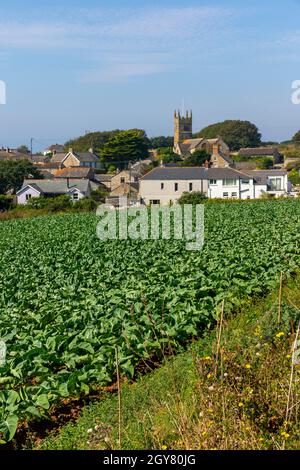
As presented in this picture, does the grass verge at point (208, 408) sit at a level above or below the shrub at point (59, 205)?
below

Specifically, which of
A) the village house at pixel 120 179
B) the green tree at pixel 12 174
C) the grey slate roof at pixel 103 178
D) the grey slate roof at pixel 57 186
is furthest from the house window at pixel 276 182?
the green tree at pixel 12 174

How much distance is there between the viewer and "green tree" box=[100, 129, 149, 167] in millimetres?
101125

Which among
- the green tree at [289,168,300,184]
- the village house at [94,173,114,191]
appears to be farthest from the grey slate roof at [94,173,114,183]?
the green tree at [289,168,300,184]

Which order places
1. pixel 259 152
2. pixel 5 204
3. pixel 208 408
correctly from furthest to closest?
1. pixel 259 152
2. pixel 5 204
3. pixel 208 408

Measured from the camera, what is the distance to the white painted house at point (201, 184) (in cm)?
6494

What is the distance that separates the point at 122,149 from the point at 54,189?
3763 centimetres

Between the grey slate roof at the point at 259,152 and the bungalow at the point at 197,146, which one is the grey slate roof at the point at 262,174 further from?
the bungalow at the point at 197,146

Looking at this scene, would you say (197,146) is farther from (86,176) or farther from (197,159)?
(86,176)

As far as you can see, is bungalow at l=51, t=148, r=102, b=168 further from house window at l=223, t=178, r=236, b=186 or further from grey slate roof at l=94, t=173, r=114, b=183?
house window at l=223, t=178, r=236, b=186

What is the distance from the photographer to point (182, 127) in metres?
142

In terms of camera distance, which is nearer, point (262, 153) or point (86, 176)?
point (86, 176)

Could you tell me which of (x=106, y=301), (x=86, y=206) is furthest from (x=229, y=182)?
(x=106, y=301)

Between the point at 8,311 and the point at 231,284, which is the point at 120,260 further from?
the point at 8,311

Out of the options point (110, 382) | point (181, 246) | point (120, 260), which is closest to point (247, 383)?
point (110, 382)
